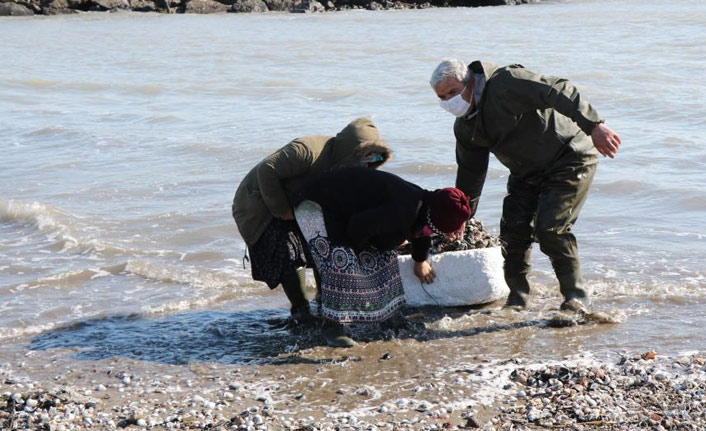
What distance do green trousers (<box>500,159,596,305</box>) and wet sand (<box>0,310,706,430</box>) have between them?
1.18 ft

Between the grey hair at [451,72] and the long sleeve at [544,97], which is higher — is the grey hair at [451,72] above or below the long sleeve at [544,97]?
above

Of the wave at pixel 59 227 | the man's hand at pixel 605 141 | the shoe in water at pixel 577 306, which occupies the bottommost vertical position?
the wave at pixel 59 227

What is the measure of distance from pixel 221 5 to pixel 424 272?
1455 inches

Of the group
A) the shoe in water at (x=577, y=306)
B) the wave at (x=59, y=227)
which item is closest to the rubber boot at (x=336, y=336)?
the shoe in water at (x=577, y=306)

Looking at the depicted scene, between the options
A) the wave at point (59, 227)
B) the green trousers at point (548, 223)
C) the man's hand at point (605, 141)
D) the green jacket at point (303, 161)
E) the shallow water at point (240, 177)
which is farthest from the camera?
the wave at point (59, 227)

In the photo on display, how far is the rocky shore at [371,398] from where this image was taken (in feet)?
15.5

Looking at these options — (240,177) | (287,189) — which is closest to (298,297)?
(287,189)

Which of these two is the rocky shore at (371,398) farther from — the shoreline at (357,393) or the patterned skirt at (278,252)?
the patterned skirt at (278,252)

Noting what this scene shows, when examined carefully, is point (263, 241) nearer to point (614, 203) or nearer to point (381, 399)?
point (381, 399)

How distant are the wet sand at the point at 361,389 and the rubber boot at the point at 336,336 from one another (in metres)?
0.04

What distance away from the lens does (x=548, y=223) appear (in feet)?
19.0

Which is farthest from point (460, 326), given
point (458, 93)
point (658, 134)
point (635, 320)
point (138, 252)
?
→ point (658, 134)

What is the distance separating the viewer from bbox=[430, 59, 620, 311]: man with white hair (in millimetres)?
5469

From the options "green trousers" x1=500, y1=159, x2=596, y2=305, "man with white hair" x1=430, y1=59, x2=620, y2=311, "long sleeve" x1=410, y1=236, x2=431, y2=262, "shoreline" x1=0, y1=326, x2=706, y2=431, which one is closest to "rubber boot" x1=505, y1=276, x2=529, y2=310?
"green trousers" x1=500, y1=159, x2=596, y2=305
